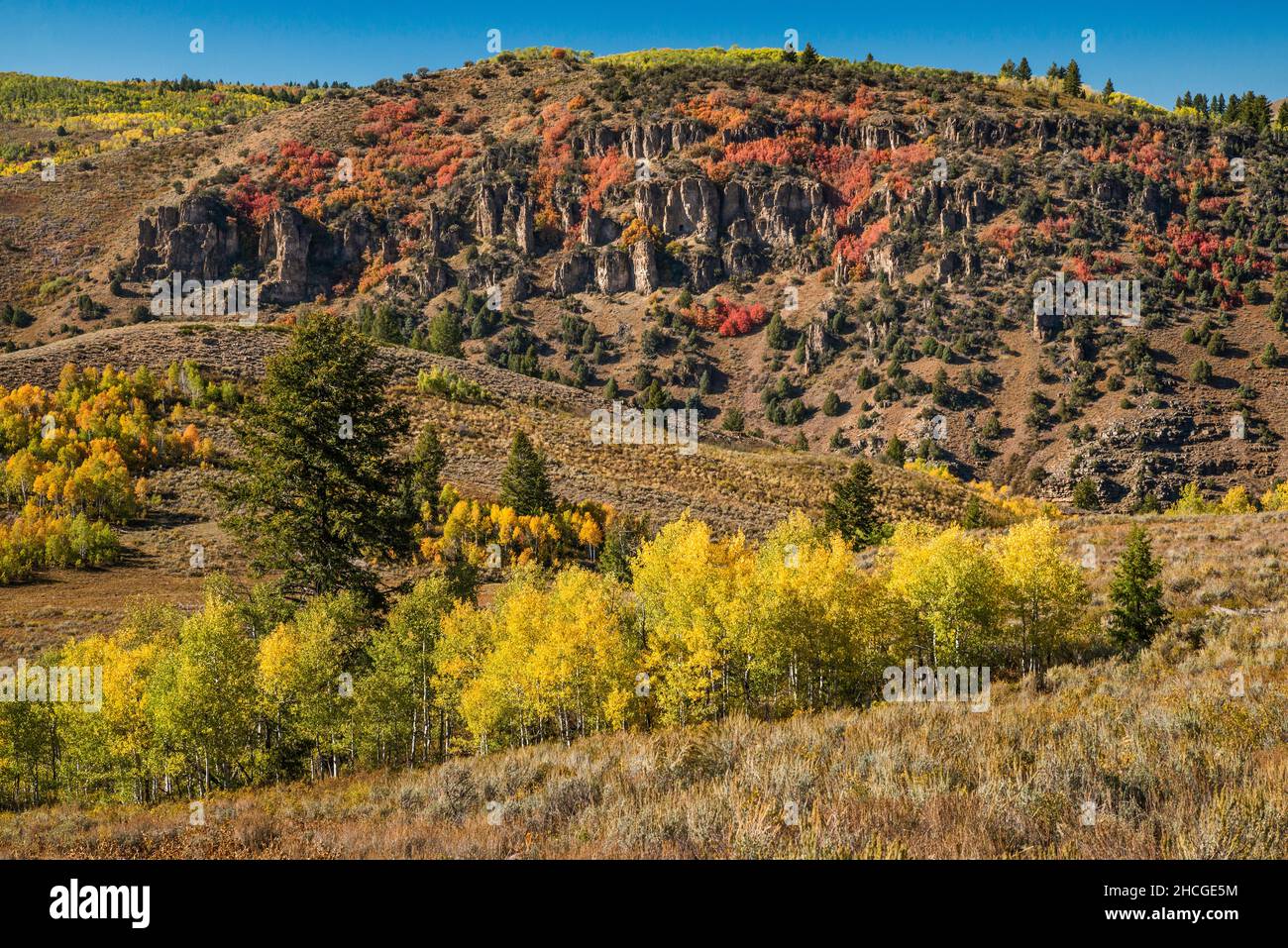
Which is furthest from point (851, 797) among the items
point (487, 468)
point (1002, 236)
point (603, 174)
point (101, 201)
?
point (101, 201)

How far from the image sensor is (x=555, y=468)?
203 ft

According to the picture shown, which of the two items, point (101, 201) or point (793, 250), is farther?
point (793, 250)

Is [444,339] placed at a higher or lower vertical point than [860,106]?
lower

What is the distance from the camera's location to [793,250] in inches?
6580

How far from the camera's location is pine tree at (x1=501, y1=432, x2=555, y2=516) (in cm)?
5016

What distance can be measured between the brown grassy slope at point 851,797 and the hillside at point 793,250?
330ft

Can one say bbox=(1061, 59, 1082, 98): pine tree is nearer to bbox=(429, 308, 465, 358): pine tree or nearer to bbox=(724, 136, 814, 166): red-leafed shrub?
bbox=(724, 136, 814, 166): red-leafed shrub

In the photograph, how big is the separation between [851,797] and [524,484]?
150 ft

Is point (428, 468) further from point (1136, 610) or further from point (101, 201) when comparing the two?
point (101, 201)

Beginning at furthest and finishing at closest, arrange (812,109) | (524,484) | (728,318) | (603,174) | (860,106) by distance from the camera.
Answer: (860,106)
(812,109)
(603,174)
(728,318)
(524,484)

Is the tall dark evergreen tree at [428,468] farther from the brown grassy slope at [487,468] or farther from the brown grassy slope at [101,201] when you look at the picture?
the brown grassy slope at [101,201]

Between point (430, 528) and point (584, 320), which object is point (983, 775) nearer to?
point (430, 528)

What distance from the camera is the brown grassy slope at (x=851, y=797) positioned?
5074mm

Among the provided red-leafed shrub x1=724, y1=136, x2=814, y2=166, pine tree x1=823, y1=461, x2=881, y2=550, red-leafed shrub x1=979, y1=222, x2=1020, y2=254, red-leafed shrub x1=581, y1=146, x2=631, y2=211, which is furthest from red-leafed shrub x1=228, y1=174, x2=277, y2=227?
pine tree x1=823, y1=461, x2=881, y2=550
